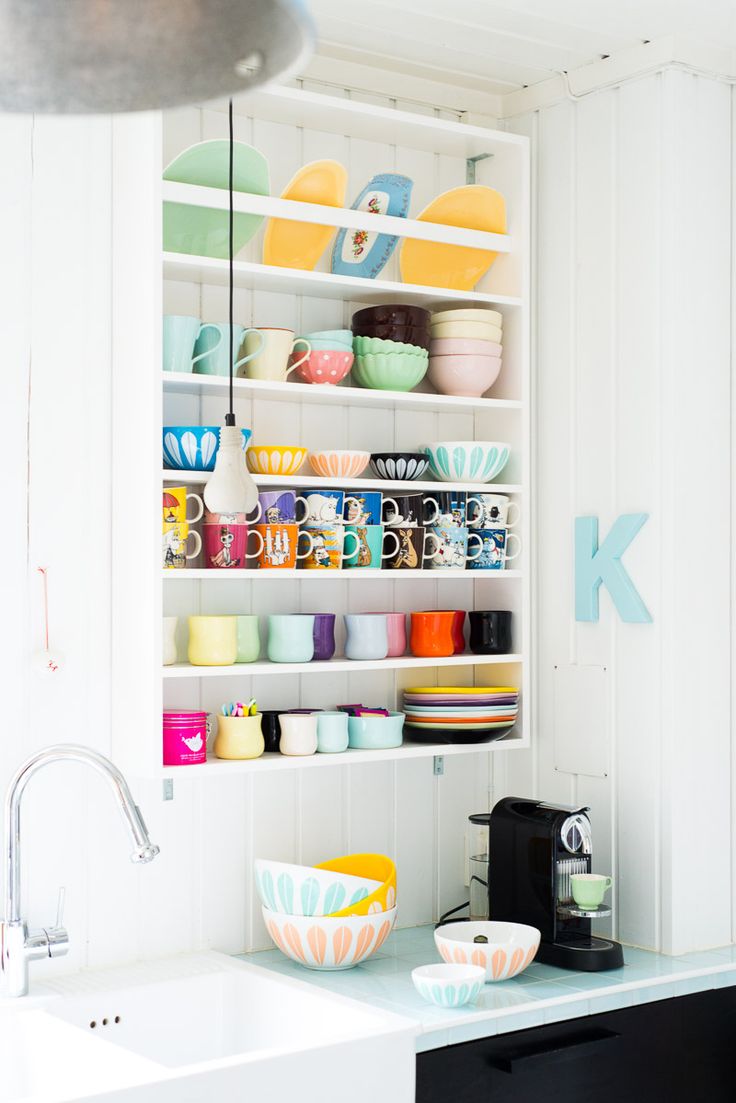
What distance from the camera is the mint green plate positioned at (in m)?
2.32

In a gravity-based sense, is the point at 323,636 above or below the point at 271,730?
above

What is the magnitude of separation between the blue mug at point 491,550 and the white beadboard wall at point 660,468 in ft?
0.59

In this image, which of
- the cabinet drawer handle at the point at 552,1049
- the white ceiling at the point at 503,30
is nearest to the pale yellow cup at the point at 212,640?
the cabinet drawer handle at the point at 552,1049

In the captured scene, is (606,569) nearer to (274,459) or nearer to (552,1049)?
(274,459)

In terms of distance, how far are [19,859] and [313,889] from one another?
1.67ft

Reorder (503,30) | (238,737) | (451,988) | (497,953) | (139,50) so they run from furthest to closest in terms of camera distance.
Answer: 1. (503,30)
2. (238,737)
3. (497,953)
4. (451,988)
5. (139,50)

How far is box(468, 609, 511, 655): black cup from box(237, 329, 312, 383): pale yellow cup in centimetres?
62

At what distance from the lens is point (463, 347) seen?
2.63 meters

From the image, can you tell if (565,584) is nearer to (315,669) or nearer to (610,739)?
(610,739)

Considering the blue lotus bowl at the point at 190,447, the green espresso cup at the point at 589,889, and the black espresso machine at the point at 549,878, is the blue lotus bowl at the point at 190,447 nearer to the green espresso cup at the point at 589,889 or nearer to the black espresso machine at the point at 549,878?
the black espresso machine at the point at 549,878

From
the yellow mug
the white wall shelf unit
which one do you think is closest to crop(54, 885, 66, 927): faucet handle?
the white wall shelf unit

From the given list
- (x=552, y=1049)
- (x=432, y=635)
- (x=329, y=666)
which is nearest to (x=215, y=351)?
(x=329, y=666)

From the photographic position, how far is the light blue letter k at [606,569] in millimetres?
2533

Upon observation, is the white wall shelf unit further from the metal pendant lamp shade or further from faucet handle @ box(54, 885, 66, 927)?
the metal pendant lamp shade
